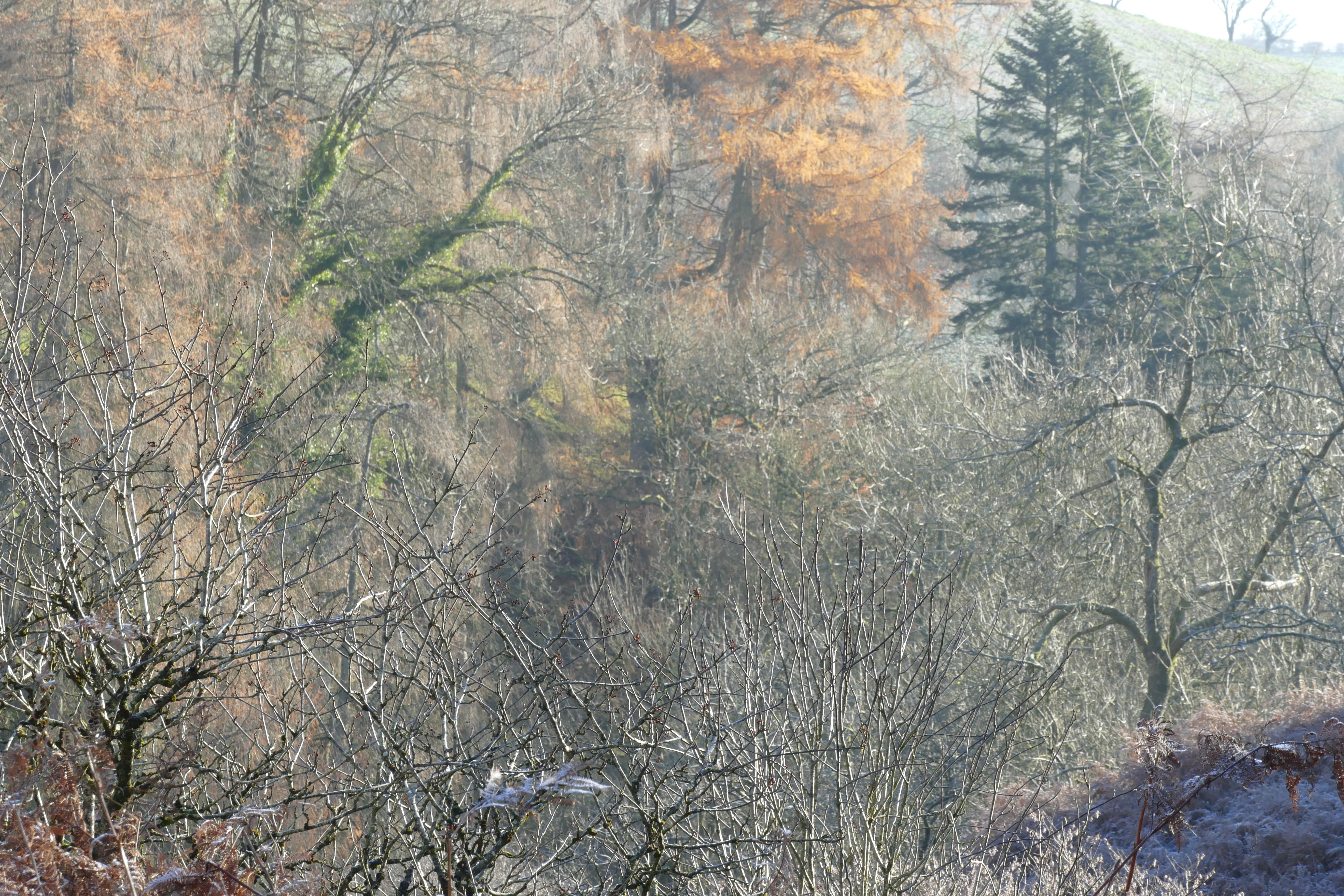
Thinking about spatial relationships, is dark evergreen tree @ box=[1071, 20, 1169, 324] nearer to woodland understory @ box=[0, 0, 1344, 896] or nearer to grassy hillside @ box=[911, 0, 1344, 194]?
woodland understory @ box=[0, 0, 1344, 896]

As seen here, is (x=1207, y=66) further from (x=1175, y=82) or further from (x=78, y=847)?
(x=78, y=847)

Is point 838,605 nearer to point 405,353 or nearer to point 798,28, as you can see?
point 405,353

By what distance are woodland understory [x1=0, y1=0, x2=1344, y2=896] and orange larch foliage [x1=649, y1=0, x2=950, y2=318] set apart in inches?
4.6

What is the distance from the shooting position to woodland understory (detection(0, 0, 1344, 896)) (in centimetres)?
372

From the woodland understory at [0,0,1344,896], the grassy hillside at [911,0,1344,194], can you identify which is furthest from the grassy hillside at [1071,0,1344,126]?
the woodland understory at [0,0,1344,896]

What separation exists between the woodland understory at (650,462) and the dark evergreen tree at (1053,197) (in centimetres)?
15

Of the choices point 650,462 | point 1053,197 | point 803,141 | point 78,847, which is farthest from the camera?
point 1053,197

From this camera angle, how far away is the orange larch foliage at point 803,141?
21188 mm

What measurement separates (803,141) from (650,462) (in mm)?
7147

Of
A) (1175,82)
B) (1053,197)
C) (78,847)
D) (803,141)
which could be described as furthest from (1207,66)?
(78,847)

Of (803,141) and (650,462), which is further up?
(803,141)

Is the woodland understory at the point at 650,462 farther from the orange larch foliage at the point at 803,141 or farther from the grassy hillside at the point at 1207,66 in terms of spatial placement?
the grassy hillside at the point at 1207,66

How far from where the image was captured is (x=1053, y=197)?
76.5 feet

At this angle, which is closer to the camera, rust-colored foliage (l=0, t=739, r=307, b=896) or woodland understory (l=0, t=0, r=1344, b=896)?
rust-colored foliage (l=0, t=739, r=307, b=896)
